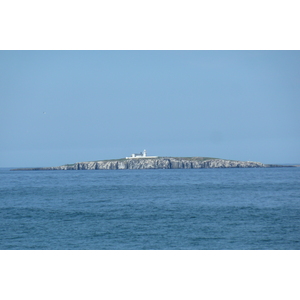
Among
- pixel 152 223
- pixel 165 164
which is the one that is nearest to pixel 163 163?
pixel 165 164

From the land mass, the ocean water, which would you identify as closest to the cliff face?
the land mass

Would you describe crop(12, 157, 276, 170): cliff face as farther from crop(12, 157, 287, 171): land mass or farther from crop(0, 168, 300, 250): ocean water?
crop(0, 168, 300, 250): ocean water

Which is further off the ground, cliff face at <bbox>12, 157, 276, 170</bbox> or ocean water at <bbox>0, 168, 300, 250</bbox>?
cliff face at <bbox>12, 157, 276, 170</bbox>

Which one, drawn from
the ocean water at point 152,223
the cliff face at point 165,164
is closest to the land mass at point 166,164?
the cliff face at point 165,164

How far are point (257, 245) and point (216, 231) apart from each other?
307 centimetres

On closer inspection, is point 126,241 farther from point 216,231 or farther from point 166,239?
point 216,231

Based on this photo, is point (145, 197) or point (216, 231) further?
point (145, 197)

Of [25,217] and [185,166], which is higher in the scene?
[185,166]

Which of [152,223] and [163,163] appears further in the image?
[163,163]

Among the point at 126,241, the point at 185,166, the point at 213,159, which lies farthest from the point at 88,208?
the point at 213,159

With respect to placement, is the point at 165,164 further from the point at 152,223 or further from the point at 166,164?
the point at 152,223

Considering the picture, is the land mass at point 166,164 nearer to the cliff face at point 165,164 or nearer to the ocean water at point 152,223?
the cliff face at point 165,164

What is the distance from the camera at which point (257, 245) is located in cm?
1794

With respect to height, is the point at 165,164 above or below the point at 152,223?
above
